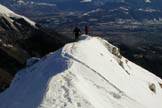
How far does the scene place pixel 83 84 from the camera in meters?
35.4

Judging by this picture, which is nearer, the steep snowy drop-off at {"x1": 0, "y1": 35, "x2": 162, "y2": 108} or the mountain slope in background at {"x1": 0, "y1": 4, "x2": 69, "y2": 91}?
the steep snowy drop-off at {"x1": 0, "y1": 35, "x2": 162, "y2": 108}

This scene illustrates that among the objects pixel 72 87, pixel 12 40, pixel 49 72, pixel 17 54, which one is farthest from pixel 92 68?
pixel 12 40

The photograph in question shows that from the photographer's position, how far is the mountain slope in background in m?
80.4

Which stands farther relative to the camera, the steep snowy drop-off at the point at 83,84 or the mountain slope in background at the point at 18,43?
the mountain slope in background at the point at 18,43

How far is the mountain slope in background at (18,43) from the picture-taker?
8043 cm

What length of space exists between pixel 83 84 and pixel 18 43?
62.2 metres

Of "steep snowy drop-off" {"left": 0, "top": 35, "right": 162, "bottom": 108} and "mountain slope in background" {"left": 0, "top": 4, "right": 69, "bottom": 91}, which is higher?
"steep snowy drop-off" {"left": 0, "top": 35, "right": 162, "bottom": 108}

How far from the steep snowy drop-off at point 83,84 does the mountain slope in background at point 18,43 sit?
2106 centimetres

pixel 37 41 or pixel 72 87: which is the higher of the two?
pixel 72 87

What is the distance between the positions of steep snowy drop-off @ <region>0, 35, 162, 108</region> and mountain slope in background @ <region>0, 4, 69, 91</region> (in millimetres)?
21063

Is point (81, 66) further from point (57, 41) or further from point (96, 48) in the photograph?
point (57, 41)

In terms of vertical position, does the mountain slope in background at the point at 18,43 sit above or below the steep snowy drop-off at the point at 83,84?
below

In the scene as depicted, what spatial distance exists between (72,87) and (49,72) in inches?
236

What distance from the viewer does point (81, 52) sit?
45500 millimetres
